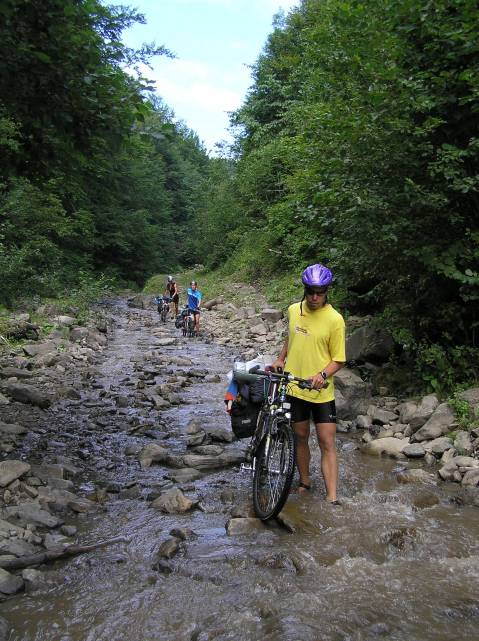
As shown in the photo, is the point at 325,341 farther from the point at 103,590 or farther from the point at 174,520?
the point at 103,590

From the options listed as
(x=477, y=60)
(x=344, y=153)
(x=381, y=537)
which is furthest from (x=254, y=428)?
(x=477, y=60)

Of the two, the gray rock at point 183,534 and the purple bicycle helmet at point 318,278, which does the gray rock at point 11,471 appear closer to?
the gray rock at point 183,534

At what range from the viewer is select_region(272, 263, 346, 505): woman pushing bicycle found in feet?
A: 15.2

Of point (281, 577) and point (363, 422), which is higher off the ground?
point (363, 422)

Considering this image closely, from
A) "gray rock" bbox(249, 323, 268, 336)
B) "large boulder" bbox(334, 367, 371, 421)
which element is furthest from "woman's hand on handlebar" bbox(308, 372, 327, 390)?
"gray rock" bbox(249, 323, 268, 336)

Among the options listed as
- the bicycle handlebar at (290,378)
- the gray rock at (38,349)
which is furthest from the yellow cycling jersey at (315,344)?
the gray rock at (38,349)

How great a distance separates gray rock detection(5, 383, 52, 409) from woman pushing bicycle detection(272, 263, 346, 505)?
194 inches

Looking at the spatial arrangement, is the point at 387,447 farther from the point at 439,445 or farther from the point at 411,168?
the point at 411,168

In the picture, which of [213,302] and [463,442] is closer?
[463,442]

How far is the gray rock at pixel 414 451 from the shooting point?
6.25 metres

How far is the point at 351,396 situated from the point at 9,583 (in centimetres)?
573

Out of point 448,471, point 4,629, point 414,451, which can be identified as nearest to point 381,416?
point 414,451

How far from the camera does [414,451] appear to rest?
627cm

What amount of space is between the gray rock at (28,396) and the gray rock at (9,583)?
505 centimetres
